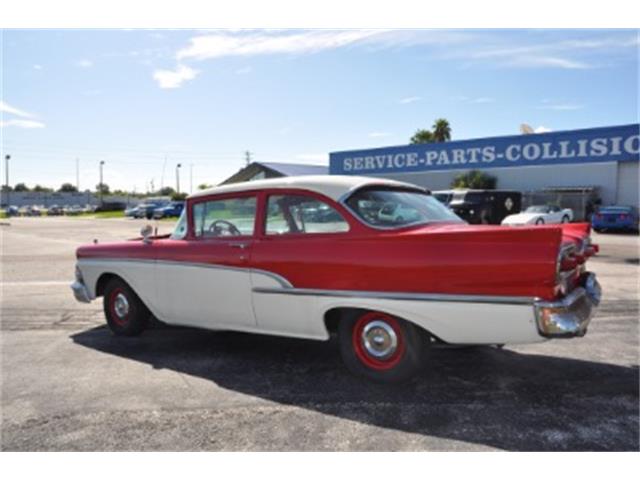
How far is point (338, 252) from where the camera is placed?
14.1 ft

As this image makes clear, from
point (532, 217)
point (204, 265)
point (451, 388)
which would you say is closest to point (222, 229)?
point (204, 265)

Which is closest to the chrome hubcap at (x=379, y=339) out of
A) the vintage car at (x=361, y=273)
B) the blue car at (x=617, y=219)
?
the vintage car at (x=361, y=273)

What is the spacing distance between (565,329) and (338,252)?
170 cm

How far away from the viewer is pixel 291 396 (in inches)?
161

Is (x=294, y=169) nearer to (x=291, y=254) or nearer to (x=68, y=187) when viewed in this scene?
(x=291, y=254)

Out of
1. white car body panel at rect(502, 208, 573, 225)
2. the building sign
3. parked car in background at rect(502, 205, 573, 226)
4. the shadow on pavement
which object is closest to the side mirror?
the shadow on pavement

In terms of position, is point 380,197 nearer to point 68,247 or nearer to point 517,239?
point 517,239

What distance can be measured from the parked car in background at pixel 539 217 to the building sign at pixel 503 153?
634 centimetres

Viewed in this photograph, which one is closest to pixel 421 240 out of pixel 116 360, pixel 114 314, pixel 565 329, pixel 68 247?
pixel 565 329

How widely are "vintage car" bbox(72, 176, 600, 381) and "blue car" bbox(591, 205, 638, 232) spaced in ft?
68.6

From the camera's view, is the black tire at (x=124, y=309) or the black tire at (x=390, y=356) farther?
the black tire at (x=124, y=309)

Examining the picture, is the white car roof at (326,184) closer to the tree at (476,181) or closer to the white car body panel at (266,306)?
the white car body panel at (266,306)

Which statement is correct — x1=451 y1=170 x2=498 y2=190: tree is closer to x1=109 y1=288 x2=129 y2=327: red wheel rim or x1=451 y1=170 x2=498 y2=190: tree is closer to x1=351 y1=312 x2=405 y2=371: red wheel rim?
x1=109 y1=288 x2=129 y2=327: red wheel rim

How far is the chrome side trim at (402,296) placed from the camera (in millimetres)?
3678
